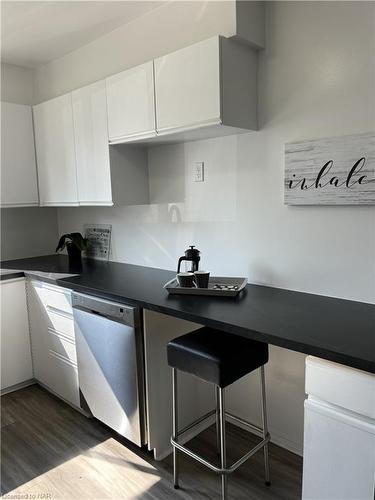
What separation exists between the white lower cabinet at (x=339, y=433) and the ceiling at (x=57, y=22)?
2041 millimetres

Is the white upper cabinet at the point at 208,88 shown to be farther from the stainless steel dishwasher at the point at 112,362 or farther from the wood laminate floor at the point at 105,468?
the wood laminate floor at the point at 105,468

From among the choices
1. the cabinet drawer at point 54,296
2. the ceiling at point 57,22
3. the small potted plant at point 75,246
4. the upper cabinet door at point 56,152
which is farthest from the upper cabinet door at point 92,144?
the cabinet drawer at point 54,296

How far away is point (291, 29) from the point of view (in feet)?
5.91

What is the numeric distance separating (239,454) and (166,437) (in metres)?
0.40

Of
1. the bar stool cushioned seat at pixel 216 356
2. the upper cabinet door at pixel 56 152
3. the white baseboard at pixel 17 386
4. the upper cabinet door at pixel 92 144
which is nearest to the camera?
the bar stool cushioned seat at pixel 216 356

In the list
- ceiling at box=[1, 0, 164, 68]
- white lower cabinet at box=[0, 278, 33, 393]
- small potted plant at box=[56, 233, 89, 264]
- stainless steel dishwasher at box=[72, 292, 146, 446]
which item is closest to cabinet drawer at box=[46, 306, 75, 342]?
stainless steel dishwasher at box=[72, 292, 146, 446]

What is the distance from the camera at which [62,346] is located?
2.49 metres

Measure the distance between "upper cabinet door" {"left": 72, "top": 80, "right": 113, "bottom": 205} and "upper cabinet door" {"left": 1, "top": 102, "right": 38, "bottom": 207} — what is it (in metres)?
0.61

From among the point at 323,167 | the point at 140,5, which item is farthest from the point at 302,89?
the point at 140,5

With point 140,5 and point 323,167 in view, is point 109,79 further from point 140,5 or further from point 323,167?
point 323,167

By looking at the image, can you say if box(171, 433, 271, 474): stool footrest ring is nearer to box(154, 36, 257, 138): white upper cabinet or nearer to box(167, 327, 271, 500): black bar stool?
box(167, 327, 271, 500): black bar stool

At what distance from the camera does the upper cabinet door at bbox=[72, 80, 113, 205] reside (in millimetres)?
2350

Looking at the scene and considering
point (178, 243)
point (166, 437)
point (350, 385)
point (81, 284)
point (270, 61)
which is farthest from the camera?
point (178, 243)

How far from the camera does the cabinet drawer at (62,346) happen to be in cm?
240
